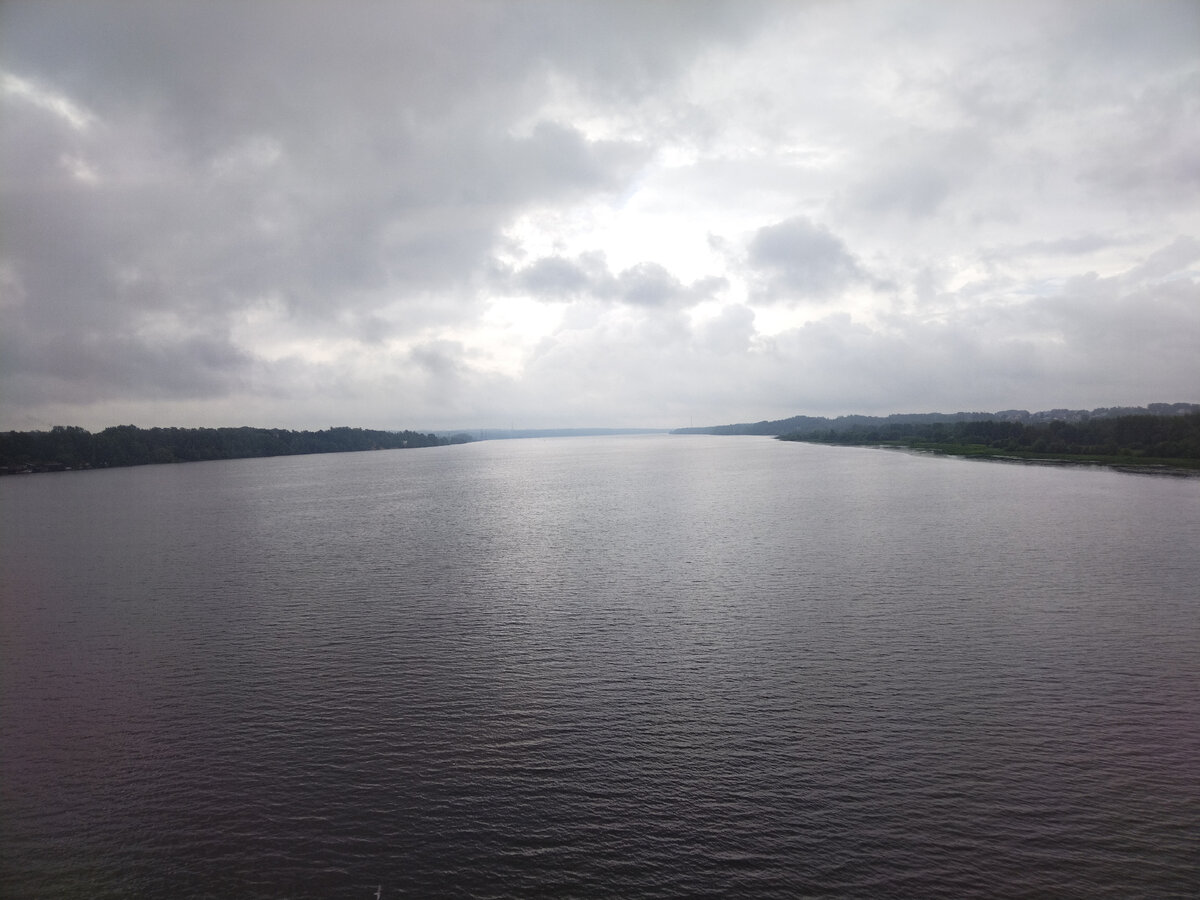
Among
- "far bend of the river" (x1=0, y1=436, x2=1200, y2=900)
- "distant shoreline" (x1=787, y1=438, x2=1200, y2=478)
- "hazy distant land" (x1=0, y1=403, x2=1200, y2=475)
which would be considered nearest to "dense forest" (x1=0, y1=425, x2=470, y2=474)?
"hazy distant land" (x1=0, y1=403, x2=1200, y2=475)

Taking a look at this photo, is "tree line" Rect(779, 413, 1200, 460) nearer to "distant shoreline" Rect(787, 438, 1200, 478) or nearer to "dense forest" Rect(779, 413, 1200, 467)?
"dense forest" Rect(779, 413, 1200, 467)

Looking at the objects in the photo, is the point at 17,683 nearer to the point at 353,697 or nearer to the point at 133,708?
the point at 133,708

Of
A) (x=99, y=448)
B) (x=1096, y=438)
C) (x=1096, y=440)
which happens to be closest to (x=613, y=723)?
(x=1096, y=440)

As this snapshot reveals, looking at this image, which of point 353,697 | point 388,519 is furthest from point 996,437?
point 353,697

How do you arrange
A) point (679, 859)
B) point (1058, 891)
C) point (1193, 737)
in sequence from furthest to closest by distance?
point (1193, 737) < point (679, 859) < point (1058, 891)

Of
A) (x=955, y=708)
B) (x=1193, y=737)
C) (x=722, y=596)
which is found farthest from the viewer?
(x=722, y=596)

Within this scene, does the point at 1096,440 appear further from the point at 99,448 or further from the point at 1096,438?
the point at 99,448
